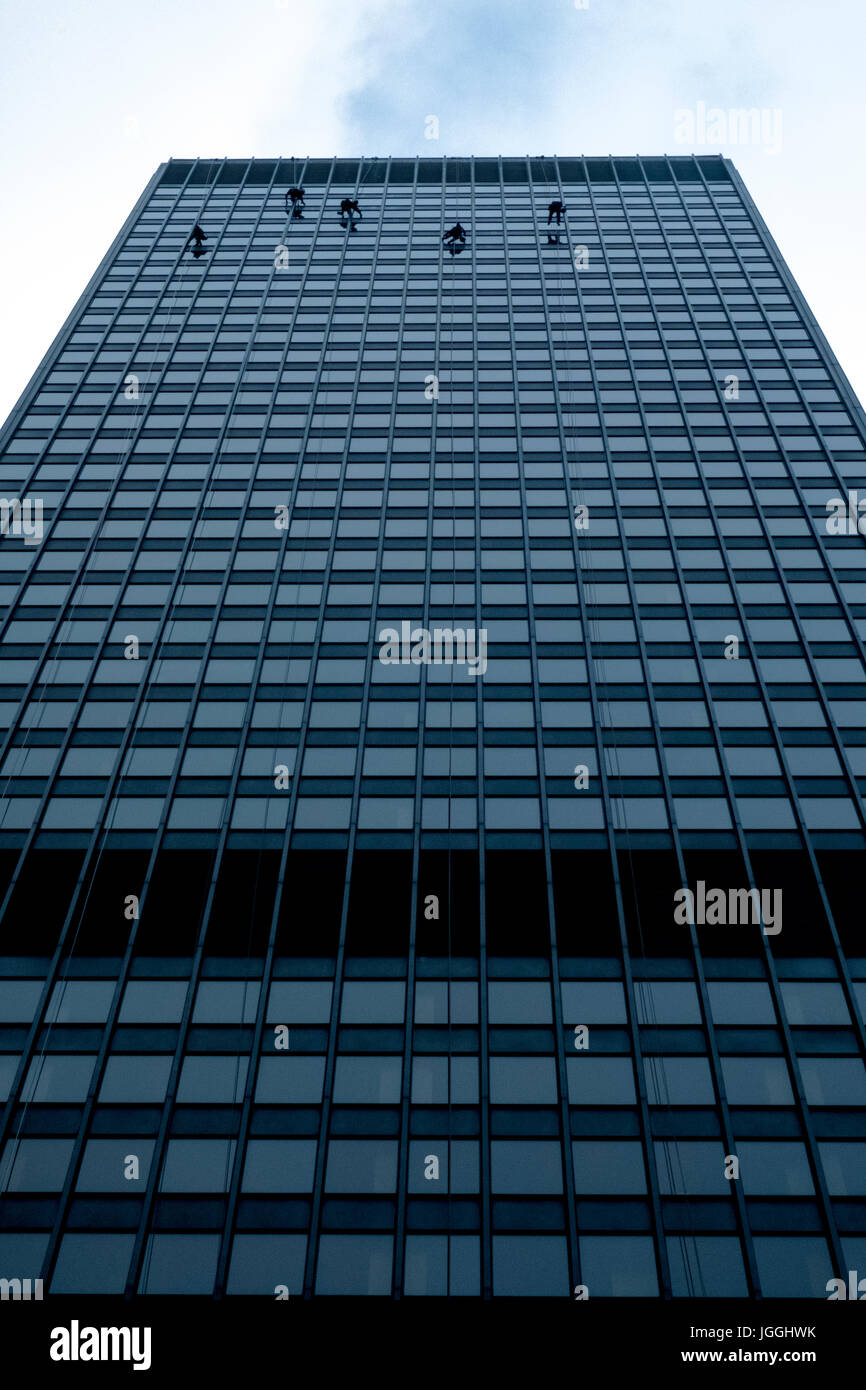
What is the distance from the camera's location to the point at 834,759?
103 feet

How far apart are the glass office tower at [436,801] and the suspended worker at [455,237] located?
23.3 feet

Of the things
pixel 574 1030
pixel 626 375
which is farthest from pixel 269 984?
pixel 626 375

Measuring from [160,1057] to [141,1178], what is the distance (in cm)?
281

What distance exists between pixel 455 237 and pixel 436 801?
4190cm

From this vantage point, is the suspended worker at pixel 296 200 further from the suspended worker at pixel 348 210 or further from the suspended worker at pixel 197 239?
the suspended worker at pixel 197 239

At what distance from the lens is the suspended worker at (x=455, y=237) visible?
59.8 metres

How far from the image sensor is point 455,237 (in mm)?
60219

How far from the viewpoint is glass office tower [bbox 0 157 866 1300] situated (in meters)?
22.3

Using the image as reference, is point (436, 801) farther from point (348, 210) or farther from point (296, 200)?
point (296, 200)

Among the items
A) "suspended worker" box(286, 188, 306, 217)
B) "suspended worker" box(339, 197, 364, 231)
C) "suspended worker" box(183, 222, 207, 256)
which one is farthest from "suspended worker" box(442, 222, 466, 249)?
"suspended worker" box(183, 222, 207, 256)

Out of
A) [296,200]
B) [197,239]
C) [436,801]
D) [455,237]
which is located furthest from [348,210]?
[436,801]

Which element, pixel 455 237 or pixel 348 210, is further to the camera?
pixel 348 210

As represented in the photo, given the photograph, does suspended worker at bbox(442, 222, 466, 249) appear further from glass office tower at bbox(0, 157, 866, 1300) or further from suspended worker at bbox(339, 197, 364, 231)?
glass office tower at bbox(0, 157, 866, 1300)

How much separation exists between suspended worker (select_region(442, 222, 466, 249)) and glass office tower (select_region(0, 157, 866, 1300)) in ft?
23.3
